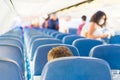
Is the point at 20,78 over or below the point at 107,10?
below


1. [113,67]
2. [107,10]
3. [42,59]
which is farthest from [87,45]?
[107,10]

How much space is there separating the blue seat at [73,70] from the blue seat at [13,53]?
1.68m

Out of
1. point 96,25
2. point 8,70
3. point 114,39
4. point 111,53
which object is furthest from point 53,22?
point 8,70

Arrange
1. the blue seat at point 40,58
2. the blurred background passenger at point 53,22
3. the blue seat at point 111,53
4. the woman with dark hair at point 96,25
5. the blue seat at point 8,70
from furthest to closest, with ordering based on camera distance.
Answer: the blurred background passenger at point 53,22
the woman with dark hair at point 96,25
the blue seat at point 111,53
the blue seat at point 40,58
the blue seat at point 8,70

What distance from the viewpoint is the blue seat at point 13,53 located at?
4703 mm

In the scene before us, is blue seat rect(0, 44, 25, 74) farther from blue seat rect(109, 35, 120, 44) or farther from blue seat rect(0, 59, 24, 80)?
blue seat rect(109, 35, 120, 44)

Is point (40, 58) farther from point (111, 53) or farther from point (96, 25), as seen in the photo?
point (96, 25)

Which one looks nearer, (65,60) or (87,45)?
(65,60)

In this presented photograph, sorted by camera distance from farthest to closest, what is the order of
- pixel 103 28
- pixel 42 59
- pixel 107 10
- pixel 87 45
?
pixel 107 10 → pixel 103 28 → pixel 87 45 → pixel 42 59

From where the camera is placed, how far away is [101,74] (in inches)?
121

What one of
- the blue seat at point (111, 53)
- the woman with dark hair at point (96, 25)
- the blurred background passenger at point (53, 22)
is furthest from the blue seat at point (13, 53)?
the blurred background passenger at point (53, 22)

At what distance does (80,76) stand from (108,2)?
24.7 feet

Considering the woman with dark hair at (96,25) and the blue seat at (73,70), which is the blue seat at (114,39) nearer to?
the woman with dark hair at (96,25)

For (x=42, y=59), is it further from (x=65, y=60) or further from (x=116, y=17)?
(x=116, y=17)
